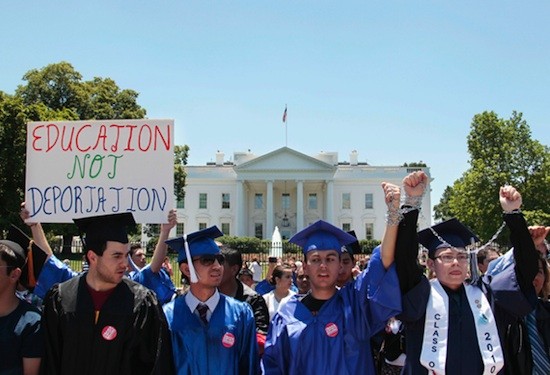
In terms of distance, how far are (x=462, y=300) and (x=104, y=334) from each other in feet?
7.76

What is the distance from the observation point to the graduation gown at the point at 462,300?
10.7 ft

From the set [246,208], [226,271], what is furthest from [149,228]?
[226,271]

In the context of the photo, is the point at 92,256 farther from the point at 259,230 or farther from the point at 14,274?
the point at 259,230

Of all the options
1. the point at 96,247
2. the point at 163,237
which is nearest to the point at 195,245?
the point at 163,237

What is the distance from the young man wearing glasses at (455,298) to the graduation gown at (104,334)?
1623 mm

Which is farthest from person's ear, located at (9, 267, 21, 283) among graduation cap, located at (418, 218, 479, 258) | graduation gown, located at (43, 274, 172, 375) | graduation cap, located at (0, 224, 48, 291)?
graduation cap, located at (418, 218, 479, 258)

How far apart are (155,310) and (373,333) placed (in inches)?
57.0

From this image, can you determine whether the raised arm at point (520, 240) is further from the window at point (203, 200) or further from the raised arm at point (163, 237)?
the window at point (203, 200)

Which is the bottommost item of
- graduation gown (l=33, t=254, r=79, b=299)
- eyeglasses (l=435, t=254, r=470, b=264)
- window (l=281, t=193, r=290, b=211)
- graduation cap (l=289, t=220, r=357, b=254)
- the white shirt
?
the white shirt

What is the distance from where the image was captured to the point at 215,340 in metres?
3.50

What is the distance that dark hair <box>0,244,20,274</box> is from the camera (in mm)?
3537

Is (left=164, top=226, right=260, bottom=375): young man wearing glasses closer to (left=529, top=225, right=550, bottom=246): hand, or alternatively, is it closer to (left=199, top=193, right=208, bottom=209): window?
(left=529, top=225, right=550, bottom=246): hand

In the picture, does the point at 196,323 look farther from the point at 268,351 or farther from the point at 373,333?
the point at 373,333

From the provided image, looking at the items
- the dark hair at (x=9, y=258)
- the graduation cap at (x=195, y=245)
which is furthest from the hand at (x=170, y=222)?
the dark hair at (x=9, y=258)
